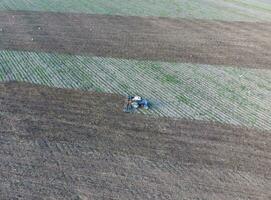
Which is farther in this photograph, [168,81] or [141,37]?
[141,37]

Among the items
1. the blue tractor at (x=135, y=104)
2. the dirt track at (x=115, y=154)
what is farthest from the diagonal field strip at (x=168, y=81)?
the dirt track at (x=115, y=154)

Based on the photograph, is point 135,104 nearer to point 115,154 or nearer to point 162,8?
point 115,154

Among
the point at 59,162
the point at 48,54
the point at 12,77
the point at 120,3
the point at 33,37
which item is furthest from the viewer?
the point at 120,3

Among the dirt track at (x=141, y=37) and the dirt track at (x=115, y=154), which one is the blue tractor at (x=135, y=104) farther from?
the dirt track at (x=141, y=37)

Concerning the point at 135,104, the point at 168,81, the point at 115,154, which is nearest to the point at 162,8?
the point at 168,81

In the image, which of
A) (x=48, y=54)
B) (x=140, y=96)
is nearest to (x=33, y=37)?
(x=48, y=54)

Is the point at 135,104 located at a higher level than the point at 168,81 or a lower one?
lower

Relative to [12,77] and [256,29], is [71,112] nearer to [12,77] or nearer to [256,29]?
[12,77]
